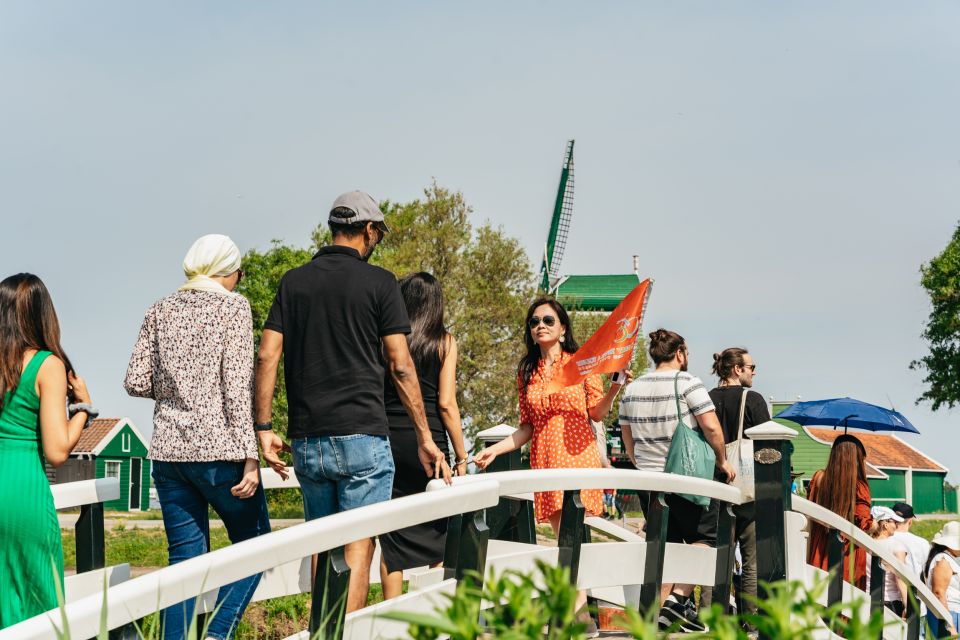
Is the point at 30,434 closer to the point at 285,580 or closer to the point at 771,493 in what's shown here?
the point at 285,580

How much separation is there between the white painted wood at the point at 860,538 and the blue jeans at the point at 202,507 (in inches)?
114

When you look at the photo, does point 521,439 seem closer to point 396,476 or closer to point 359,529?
point 396,476

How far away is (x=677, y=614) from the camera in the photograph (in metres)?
5.97

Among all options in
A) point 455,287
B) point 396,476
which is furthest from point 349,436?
point 455,287

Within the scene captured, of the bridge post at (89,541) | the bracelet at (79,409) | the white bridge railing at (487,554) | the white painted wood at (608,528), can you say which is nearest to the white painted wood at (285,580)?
the white bridge railing at (487,554)

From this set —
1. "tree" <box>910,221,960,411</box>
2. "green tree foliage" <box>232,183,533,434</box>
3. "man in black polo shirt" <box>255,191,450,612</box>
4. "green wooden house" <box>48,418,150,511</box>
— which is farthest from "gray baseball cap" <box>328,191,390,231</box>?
"green wooden house" <box>48,418,150,511</box>

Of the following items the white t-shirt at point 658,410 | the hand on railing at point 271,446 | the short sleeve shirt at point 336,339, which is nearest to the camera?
the short sleeve shirt at point 336,339

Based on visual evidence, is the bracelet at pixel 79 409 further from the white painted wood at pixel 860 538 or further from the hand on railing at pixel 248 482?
the white painted wood at pixel 860 538

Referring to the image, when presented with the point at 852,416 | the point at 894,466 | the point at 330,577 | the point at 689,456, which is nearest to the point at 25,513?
the point at 330,577

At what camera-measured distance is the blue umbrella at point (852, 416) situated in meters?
12.4

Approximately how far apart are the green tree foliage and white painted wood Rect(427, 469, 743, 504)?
26.8m

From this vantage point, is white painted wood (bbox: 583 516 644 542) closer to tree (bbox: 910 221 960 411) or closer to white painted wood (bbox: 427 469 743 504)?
white painted wood (bbox: 427 469 743 504)

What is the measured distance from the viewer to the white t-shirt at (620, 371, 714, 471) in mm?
6445

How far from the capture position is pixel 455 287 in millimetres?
33375
